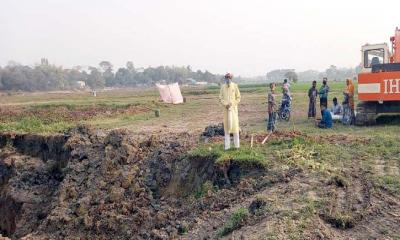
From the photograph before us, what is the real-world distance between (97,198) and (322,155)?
491 centimetres

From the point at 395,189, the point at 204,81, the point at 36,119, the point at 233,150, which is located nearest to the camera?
the point at 395,189

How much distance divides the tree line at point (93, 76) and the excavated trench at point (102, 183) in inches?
2742

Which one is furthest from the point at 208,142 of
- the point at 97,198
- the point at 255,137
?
the point at 97,198

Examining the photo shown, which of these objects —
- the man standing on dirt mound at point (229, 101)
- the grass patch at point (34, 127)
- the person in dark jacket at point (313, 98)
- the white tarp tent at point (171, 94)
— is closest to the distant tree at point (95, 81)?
the white tarp tent at point (171, 94)

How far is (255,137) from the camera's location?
A: 1166 cm

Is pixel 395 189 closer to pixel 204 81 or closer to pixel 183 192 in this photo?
pixel 183 192

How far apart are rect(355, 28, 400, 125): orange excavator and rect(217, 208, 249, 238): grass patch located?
7596 mm

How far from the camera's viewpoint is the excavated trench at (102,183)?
8836 millimetres

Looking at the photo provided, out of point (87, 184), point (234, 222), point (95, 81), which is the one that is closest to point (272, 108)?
point (87, 184)

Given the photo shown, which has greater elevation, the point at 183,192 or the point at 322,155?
the point at 322,155

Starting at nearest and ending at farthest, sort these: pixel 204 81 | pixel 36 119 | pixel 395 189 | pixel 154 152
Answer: pixel 395 189, pixel 154 152, pixel 36 119, pixel 204 81

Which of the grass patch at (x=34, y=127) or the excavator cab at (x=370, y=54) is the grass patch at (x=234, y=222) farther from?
the grass patch at (x=34, y=127)

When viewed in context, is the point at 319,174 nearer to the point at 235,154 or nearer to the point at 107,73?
the point at 235,154

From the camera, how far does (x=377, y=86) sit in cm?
1262
